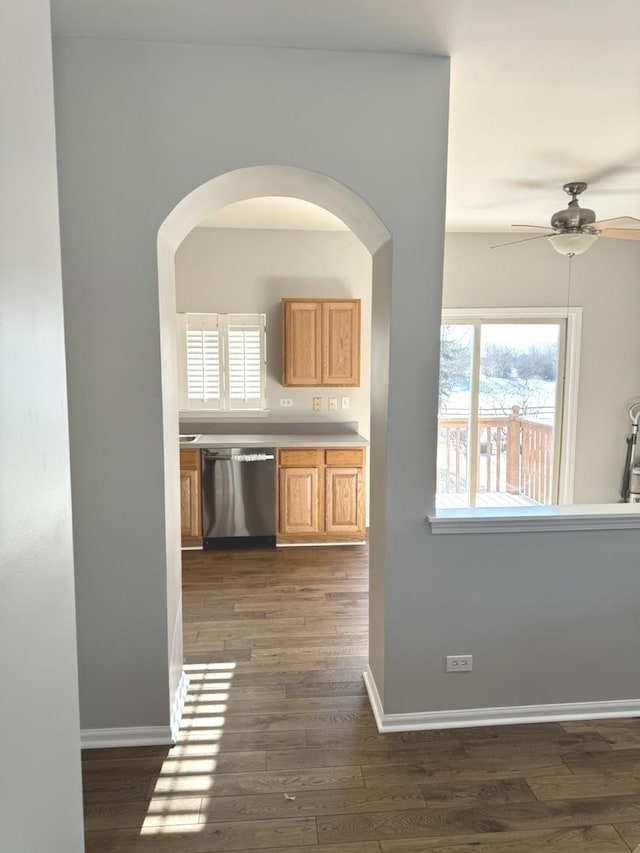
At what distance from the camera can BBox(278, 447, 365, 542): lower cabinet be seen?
16.1ft

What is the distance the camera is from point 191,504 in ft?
15.9

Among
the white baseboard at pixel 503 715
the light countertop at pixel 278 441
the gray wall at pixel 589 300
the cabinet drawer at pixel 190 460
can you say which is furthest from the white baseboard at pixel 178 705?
the gray wall at pixel 589 300

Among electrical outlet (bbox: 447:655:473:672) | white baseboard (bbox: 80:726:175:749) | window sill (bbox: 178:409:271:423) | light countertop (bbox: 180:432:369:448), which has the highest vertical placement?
window sill (bbox: 178:409:271:423)

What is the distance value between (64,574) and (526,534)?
1978 mm

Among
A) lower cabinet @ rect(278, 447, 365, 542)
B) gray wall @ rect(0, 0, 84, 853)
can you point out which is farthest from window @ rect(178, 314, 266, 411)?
gray wall @ rect(0, 0, 84, 853)

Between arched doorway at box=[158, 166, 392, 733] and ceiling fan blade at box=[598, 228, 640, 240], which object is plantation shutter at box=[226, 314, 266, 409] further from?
ceiling fan blade at box=[598, 228, 640, 240]

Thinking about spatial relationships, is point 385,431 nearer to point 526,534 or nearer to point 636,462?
point 526,534

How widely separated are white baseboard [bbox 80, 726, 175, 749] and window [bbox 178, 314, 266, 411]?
11.0 ft

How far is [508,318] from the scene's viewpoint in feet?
18.3

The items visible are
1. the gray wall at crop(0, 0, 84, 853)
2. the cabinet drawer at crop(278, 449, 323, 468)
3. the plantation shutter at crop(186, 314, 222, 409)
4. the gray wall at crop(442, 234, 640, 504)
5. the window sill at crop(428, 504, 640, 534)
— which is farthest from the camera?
the gray wall at crop(442, 234, 640, 504)

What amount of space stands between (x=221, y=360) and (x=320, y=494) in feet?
5.29

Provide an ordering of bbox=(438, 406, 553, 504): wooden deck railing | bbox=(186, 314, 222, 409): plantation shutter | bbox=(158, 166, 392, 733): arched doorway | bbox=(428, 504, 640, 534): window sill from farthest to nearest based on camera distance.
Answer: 1. bbox=(438, 406, 553, 504): wooden deck railing
2. bbox=(186, 314, 222, 409): plantation shutter
3. bbox=(428, 504, 640, 534): window sill
4. bbox=(158, 166, 392, 733): arched doorway

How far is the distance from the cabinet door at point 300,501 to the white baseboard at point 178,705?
2.15 m

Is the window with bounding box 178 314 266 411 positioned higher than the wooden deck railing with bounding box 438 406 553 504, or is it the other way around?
the window with bounding box 178 314 266 411
